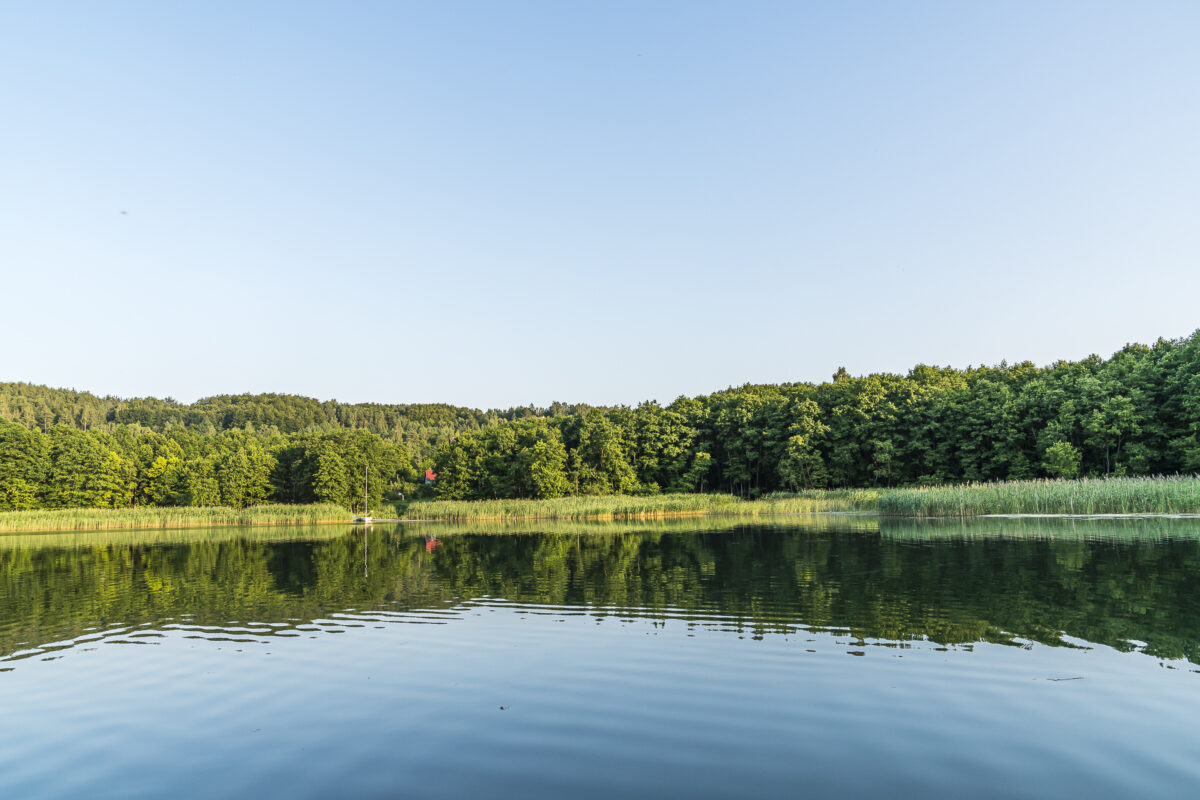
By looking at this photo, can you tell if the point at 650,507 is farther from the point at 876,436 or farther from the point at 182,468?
the point at 182,468

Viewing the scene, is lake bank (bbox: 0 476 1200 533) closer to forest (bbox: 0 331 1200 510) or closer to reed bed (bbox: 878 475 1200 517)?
reed bed (bbox: 878 475 1200 517)

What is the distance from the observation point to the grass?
60213mm

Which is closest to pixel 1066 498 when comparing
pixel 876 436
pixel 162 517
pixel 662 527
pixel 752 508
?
pixel 662 527

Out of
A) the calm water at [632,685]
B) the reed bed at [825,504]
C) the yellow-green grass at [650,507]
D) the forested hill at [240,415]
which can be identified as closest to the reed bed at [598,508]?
the yellow-green grass at [650,507]

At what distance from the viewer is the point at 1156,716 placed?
7531 mm

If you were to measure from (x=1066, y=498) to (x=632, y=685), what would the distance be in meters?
40.5

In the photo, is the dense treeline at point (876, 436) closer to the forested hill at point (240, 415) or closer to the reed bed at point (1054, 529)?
the reed bed at point (1054, 529)

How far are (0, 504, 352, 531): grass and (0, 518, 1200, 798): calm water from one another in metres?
49.6

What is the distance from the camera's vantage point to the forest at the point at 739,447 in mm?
62312

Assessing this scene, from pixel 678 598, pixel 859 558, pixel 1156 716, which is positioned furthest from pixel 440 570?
pixel 1156 716

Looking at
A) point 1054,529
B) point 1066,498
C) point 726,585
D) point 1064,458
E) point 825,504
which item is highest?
point 1064,458

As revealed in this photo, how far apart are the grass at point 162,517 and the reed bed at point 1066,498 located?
54.6 meters

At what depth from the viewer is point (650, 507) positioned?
62688 millimetres

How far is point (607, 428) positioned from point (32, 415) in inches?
4905
